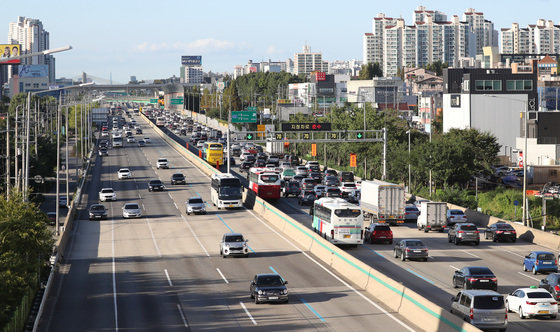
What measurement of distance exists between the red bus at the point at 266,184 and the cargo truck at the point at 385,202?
1470 cm

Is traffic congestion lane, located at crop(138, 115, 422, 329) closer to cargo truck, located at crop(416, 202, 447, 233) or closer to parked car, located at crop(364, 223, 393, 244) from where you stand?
parked car, located at crop(364, 223, 393, 244)

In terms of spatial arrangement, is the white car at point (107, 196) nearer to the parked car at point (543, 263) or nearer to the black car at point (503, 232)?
the black car at point (503, 232)

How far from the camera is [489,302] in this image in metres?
28.9

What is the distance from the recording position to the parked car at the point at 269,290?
34.9 m

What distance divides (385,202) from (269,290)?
91.3 ft

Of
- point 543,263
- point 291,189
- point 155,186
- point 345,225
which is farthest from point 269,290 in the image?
point 155,186

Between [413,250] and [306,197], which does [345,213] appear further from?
[306,197]

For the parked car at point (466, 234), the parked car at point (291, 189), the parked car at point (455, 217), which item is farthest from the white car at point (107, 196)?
the parked car at point (466, 234)

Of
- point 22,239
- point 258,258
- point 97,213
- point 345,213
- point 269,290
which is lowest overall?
point 258,258

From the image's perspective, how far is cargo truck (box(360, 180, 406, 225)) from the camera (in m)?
61.0

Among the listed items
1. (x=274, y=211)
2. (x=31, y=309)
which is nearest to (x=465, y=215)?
(x=274, y=211)

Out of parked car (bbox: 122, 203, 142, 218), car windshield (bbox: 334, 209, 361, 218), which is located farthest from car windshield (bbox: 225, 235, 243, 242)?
parked car (bbox: 122, 203, 142, 218)

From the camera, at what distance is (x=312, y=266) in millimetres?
45406

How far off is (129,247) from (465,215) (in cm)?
2659
